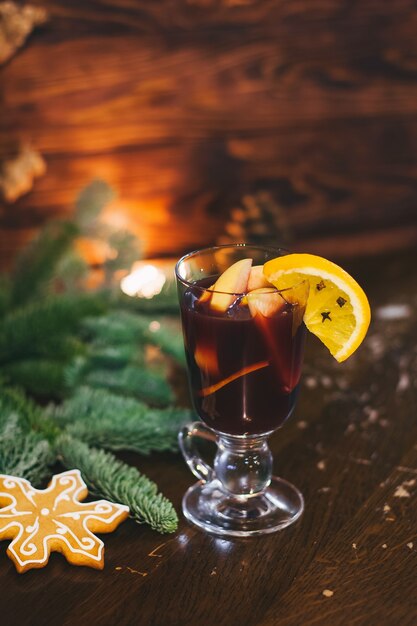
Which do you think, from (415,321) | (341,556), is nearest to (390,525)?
(341,556)

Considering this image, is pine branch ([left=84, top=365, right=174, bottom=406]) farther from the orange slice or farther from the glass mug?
the orange slice

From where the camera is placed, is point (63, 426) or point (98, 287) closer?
point (63, 426)

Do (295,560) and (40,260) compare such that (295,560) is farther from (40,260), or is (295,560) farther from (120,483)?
(40,260)

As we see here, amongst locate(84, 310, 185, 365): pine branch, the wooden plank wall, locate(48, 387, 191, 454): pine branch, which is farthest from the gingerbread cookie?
the wooden plank wall

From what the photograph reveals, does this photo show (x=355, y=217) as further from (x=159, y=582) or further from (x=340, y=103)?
(x=159, y=582)

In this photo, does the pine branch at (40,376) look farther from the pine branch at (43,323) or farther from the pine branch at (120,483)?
the pine branch at (120,483)

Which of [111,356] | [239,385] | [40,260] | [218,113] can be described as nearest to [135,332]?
[111,356]
